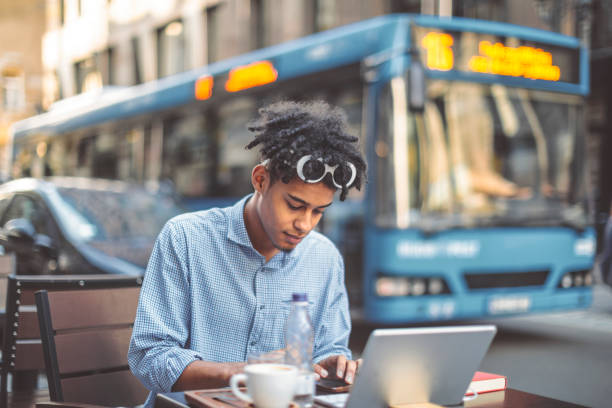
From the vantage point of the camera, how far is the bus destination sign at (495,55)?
7695mm

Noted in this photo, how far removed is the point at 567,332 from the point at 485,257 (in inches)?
85.3

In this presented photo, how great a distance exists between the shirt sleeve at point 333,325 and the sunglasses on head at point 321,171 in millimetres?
474

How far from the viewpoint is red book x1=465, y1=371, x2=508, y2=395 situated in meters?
2.43

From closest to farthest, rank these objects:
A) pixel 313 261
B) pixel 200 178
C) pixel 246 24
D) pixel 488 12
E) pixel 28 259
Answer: pixel 313 261, pixel 28 259, pixel 200 178, pixel 488 12, pixel 246 24

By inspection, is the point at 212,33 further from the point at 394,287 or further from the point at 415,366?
the point at 415,366

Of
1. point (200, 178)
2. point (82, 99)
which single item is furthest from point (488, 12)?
point (200, 178)

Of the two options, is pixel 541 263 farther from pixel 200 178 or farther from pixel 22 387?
pixel 22 387

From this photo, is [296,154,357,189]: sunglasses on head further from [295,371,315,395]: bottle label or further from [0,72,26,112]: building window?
[0,72,26,112]: building window

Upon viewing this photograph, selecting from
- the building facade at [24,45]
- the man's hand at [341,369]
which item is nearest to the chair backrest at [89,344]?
the man's hand at [341,369]

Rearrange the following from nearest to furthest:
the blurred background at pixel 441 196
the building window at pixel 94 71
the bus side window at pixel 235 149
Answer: the blurred background at pixel 441 196, the bus side window at pixel 235 149, the building window at pixel 94 71

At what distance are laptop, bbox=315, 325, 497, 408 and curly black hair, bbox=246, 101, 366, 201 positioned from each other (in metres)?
0.71

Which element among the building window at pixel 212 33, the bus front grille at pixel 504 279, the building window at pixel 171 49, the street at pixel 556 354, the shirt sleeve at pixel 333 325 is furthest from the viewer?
the building window at pixel 171 49

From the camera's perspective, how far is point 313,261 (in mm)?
2875

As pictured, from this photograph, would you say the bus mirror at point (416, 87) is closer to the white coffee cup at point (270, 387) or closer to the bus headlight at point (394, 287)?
the bus headlight at point (394, 287)
